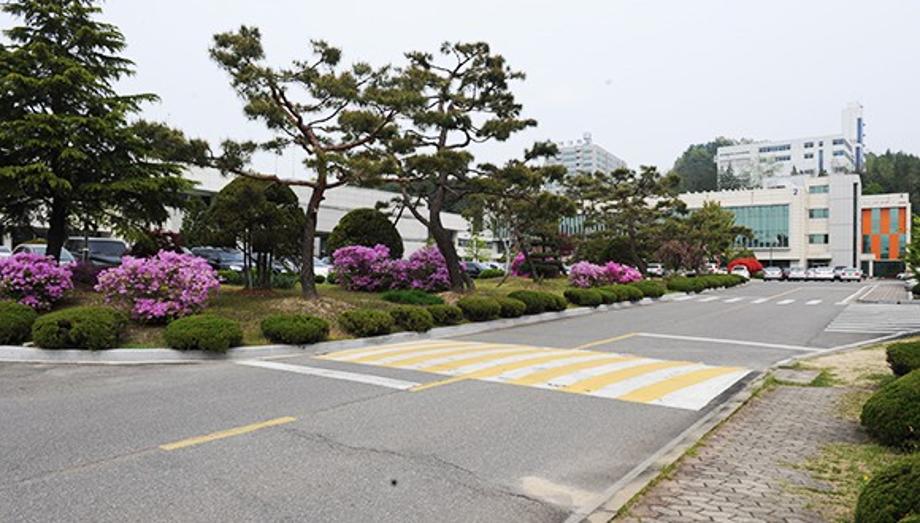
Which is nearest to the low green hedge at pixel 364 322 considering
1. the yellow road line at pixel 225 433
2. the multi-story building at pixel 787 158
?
the yellow road line at pixel 225 433

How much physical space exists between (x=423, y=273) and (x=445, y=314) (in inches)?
282

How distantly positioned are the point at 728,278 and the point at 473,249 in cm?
2418

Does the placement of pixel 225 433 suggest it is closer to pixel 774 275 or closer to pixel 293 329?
pixel 293 329

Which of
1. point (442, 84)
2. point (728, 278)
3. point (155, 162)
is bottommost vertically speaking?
point (728, 278)

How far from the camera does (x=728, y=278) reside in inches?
1945

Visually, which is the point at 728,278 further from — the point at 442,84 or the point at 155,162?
the point at 155,162

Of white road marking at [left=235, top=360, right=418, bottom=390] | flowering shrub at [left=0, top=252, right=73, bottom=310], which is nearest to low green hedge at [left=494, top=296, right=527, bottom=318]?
white road marking at [left=235, top=360, right=418, bottom=390]

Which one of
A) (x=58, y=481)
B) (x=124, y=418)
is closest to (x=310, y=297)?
(x=124, y=418)

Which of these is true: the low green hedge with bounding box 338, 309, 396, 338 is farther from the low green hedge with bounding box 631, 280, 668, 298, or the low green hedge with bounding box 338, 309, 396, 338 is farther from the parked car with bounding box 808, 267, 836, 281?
the parked car with bounding box 808, 267, 836, 281

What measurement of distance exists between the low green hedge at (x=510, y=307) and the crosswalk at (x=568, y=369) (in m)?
5.10

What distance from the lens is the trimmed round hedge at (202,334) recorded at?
39.2ft

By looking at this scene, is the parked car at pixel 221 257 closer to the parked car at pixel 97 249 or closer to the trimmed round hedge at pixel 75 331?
the parked car at pixel 97 249

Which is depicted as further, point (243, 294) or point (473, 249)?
point (473, 249)

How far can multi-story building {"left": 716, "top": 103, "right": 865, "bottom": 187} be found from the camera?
131 metres
